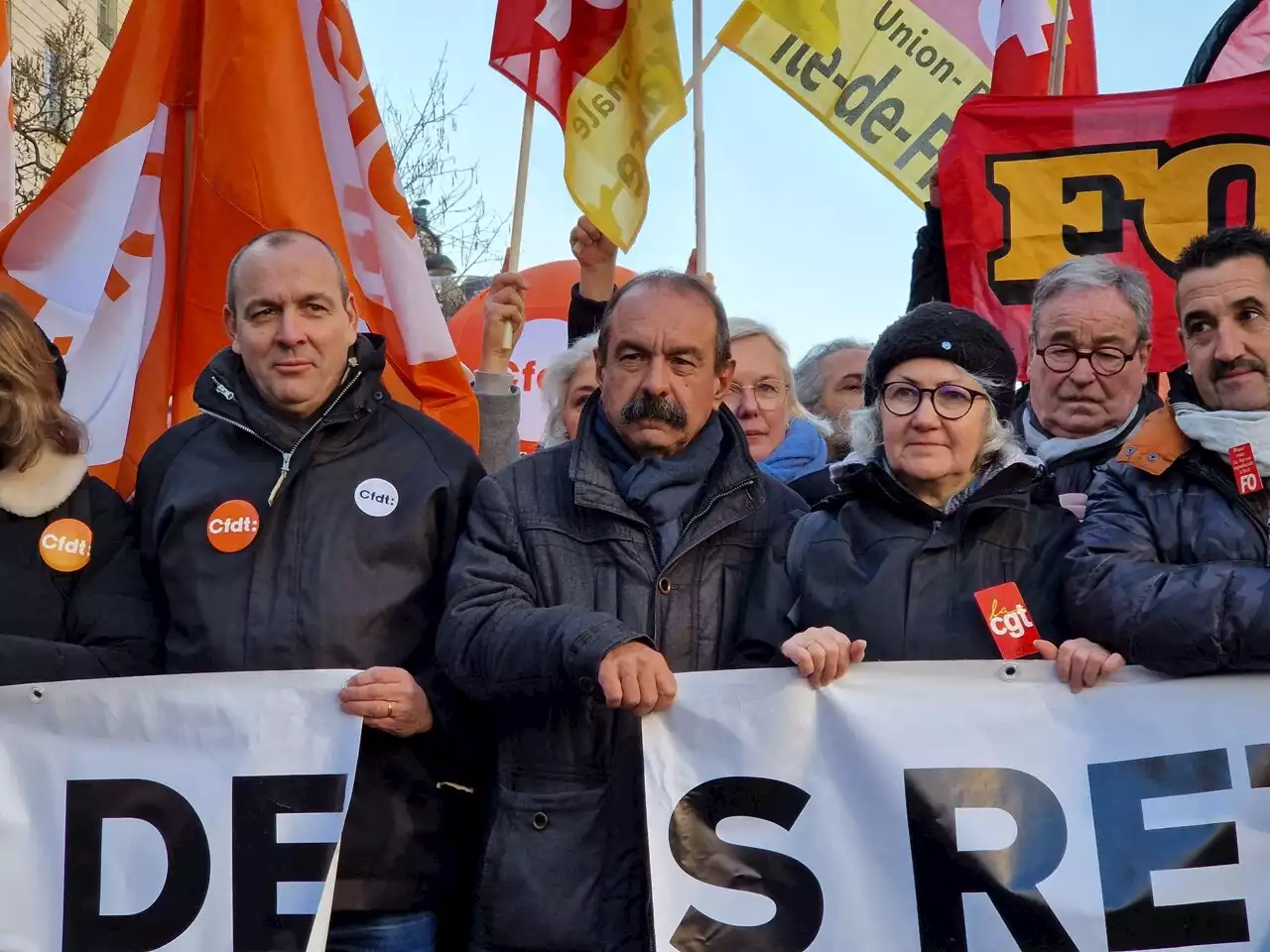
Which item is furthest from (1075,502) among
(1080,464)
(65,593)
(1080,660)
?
(65,593)

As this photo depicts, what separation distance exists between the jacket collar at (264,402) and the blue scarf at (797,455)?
60.4 inches

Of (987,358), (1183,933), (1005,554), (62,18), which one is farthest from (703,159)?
(62,18)

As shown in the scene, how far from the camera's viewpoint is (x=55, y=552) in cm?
334

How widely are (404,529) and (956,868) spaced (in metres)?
1.38

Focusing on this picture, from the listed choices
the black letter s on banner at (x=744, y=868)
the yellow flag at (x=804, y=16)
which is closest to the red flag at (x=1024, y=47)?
the yellow flag at (x=804, y=16)

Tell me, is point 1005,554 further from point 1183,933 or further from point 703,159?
point 703,159

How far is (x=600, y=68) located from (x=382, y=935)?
3153mm

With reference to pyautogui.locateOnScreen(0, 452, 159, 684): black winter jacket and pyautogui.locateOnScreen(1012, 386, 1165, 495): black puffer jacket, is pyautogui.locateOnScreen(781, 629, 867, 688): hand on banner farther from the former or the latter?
pyautogui.locateOnScreen(0, 452, 159, 684): black winter jacket

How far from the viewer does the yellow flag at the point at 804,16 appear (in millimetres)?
5426

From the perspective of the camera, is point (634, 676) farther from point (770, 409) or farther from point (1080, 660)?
point (770, 409)

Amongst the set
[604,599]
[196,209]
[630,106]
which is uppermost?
[630,106]

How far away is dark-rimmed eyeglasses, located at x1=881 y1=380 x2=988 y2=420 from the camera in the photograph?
3148mm

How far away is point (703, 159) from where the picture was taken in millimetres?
4871

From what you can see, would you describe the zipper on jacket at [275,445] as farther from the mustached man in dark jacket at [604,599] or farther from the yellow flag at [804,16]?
the yellow flag at [804,16]
